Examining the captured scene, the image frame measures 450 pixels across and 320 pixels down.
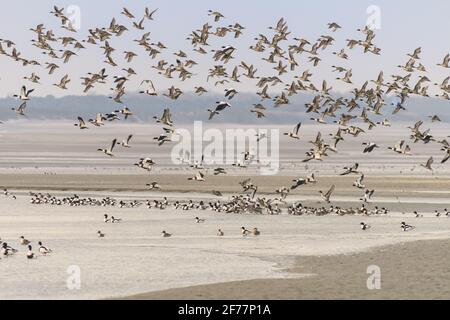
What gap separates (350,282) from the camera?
32.2 metres

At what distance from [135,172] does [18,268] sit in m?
50.6

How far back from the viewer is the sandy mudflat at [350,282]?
98.3 feet

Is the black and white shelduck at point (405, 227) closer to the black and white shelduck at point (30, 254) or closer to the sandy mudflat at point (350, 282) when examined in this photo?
the sandy mudflat at point (350, 282)

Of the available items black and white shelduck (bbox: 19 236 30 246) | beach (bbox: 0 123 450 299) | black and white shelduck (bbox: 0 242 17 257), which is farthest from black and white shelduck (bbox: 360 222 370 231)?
black and white shelduck (bbox: 0 242 17 257)

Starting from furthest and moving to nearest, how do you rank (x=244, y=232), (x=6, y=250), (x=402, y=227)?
(x=402, y=227)
(x=244, y=232)
(x=6, y=250)

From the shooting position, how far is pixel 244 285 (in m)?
31.7

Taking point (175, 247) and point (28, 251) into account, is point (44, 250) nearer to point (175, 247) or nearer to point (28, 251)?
point (28, 251)

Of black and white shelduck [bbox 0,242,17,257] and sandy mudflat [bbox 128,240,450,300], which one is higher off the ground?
black and white shelduck [bbox 0,242,17,257]

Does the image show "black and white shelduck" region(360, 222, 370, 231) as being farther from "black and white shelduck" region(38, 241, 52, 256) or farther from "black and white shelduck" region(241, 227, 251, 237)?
"black and white shelduck" region(38, 241, 52, 256)

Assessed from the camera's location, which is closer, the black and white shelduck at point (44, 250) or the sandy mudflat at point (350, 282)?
the sandy mudflat at point (350, 282)

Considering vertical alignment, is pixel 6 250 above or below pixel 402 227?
below

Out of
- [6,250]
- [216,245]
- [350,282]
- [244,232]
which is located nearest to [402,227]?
[244,232]

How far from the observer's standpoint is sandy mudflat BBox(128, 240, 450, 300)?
2995cm

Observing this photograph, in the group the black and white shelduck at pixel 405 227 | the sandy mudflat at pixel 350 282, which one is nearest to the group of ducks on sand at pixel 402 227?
the black and white shelduck at pixel 405 227
